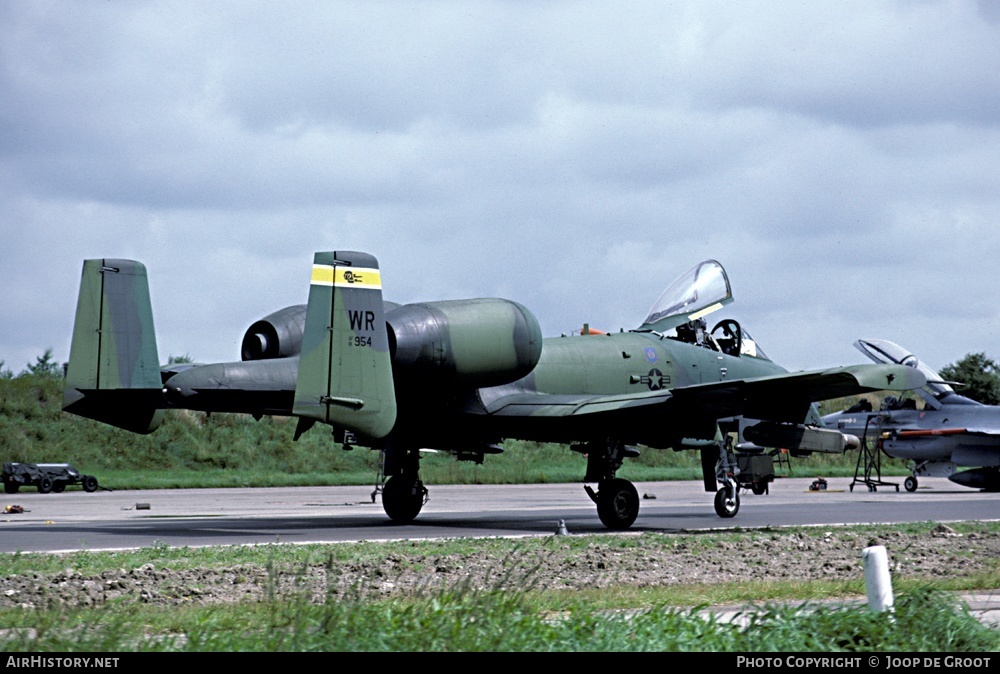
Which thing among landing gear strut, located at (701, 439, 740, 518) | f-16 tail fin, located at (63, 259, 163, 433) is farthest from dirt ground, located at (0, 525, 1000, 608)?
f-16 tail fin, located at (63, 259, 163, 433)

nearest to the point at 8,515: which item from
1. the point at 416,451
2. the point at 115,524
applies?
the point at 115,524

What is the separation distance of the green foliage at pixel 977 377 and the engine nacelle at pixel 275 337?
2073 inches

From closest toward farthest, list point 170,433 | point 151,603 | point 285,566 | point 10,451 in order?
point 151,603
point 285,566
point 10,451
point 170,433

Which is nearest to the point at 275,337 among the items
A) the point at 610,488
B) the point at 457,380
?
the point at 457,380

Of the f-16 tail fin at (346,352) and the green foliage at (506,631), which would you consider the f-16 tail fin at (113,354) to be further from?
the green foliage at (506,631)

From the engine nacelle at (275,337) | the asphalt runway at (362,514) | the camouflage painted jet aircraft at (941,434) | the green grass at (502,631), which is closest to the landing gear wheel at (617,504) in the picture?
the asphalt runway at (362,514)

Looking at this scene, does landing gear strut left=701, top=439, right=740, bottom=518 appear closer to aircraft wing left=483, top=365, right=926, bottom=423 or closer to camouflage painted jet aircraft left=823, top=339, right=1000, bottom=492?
aircraft wing left=483, top=365, right=926, bottom=423

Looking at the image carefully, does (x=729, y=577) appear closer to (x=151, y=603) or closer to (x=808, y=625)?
(x=808, y=625)

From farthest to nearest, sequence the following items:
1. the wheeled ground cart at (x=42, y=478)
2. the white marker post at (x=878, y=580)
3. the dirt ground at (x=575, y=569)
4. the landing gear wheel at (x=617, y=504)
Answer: the wheeled ground cart at (x=42, y=478), the landing gear wheel at (x=617, y=504), the dirt ground at (x=575, y=569), the white marker post at (x=878, y=580)

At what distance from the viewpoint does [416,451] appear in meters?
19.5

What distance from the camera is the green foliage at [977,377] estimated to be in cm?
6234

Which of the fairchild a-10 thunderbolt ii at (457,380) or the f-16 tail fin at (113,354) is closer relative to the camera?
the fairchild a-10 thunderbolt ii at (457,380)

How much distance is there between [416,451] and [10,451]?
29.7m

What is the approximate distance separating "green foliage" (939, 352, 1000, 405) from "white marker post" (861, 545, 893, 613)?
192ft
